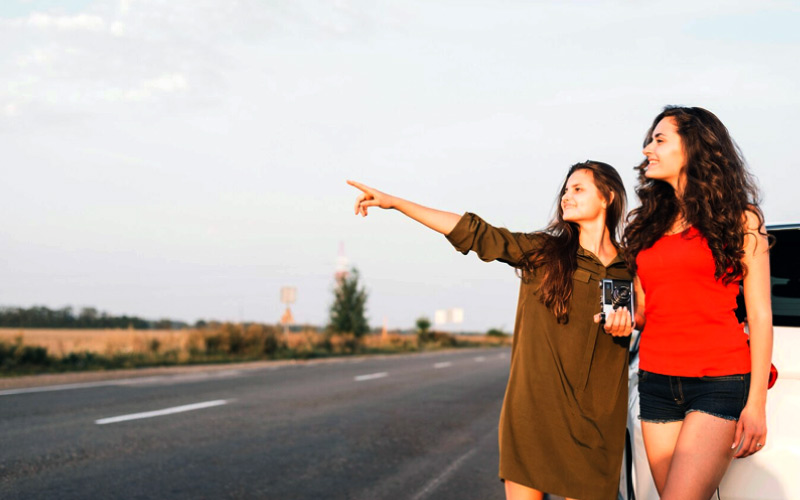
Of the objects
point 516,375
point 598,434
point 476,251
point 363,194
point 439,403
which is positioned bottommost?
point 439,403

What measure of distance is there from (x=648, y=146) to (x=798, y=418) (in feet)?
3.68

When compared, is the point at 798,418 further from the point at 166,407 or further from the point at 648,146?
the point at 166,407

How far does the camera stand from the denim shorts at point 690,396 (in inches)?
104

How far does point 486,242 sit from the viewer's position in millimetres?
3014

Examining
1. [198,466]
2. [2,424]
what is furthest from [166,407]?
[198,466]

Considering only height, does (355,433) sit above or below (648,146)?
below

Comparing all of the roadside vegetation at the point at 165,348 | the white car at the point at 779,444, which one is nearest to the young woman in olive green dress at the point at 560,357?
the white car at the point at 779,444

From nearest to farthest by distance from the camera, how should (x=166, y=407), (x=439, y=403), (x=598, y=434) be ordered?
(x=598, y=434) → (x=166, y=407) → (x=439, y=403)

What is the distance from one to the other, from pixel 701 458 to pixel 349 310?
4211cm

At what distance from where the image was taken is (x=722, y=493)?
2.71 m

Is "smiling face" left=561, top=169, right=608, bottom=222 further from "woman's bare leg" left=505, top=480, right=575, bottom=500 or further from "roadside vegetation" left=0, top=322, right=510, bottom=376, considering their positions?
"roadside vegetation" left=0, top=322, right=510, bottom=376

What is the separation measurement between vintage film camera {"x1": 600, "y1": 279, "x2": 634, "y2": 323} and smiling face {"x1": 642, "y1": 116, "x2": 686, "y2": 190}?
49 centimetres

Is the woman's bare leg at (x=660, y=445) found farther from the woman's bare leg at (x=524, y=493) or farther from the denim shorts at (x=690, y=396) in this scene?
the woman's bare leg at (x=524, y=493)

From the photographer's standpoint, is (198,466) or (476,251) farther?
(198,466)
